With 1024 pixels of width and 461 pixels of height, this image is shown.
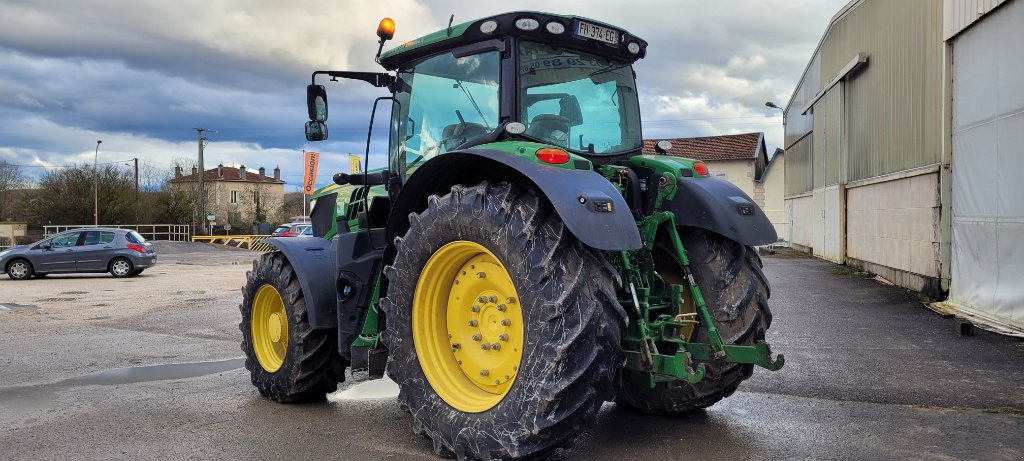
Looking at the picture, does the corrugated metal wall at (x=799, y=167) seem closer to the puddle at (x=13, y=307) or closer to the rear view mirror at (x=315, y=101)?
the puddle at (x=13, y=307)

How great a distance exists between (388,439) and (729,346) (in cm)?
216

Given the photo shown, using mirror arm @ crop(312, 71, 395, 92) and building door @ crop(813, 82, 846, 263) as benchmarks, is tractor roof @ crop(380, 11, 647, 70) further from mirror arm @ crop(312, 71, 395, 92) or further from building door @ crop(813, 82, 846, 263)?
building door @ crop(813, 82, 846, 263)

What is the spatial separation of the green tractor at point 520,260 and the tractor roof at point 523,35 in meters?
0.02

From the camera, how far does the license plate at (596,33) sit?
501cm

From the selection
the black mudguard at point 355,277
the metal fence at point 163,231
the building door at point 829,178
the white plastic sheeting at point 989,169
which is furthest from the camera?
the metal fence at point 163,231

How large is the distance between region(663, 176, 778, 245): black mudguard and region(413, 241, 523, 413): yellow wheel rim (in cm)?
140

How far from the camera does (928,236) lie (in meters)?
14.0

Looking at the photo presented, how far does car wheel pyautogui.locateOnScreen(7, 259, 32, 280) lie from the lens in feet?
72.4

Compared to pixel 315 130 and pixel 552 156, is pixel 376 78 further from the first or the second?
pixel 552 156

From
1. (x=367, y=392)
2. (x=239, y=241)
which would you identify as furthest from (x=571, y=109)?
(x=239, y=241)

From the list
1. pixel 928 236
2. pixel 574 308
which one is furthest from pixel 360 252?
pixel 928 236

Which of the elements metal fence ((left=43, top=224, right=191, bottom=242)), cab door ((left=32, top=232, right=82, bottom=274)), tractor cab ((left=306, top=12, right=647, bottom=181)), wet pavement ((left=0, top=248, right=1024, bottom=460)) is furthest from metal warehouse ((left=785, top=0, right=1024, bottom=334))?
metal fence ((left=43, top=224, right=191, bottom=242))

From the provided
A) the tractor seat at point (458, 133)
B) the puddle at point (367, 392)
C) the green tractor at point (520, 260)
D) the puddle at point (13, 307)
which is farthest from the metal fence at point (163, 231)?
the tractor seat at point (458, 133)

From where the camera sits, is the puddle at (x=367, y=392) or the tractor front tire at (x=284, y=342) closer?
the tractor front tire at (x=284, y=342)
